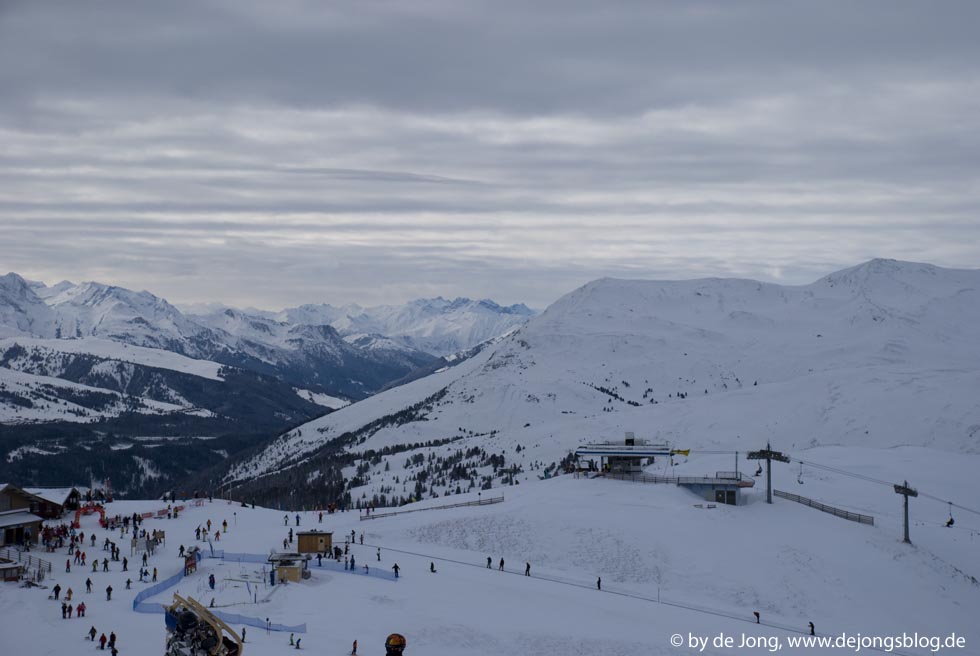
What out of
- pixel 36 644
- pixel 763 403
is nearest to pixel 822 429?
pixel 763 403

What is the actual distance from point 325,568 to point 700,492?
33004 mm

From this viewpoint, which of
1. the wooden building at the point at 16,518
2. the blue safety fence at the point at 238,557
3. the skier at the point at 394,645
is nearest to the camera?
the skier at the point at 394,645

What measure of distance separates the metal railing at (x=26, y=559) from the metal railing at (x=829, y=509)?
56.7 metres

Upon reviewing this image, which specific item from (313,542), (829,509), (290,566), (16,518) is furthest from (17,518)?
(829,509)

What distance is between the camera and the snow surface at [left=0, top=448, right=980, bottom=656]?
5244 centimetres

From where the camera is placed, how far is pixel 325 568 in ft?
212

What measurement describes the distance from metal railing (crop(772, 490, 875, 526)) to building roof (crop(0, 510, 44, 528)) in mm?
57908

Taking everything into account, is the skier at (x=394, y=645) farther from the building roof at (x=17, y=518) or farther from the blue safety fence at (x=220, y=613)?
the building roof at (x=17, y=518)

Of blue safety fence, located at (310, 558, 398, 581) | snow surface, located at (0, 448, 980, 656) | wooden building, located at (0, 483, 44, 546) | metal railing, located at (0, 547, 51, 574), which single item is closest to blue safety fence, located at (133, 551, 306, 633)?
snow surface, located at (0, 448, 980, 656)

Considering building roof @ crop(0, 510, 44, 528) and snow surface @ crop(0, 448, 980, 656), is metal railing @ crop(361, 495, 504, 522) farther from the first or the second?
building roof @ crop(0, 510, 44, 528)

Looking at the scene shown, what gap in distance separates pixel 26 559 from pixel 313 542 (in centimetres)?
1807

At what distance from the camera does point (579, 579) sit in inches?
2591

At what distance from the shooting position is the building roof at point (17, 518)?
63128 mm

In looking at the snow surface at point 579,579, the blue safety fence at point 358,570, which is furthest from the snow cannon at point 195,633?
the blue safety fence at point 358,570
